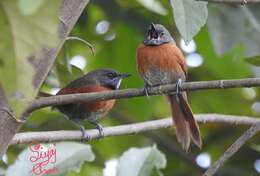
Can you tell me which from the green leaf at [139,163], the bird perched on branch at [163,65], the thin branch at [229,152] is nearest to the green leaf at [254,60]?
the thin branch at [229,152]

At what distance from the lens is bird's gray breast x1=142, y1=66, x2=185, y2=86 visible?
343 centimetres

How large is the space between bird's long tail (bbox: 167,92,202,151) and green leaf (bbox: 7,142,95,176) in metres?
0.85

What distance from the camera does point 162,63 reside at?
3562 mm

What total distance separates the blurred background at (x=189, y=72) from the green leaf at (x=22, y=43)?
2.29m

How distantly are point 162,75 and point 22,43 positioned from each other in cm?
284

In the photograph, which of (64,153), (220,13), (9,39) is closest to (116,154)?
(220,13)

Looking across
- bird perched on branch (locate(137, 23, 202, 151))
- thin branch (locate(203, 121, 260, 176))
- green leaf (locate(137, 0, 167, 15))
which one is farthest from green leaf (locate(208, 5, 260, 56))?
thin branch (locate(203, 121, 260, 176))

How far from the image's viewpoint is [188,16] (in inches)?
56.8

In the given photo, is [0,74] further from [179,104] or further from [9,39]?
[179,104]

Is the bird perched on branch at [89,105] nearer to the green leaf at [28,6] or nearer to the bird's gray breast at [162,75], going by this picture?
the bird's gray breast at [162,75]

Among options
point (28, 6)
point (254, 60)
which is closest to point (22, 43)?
point (28, 6)

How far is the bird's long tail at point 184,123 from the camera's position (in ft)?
10.1

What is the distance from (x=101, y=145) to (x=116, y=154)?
0.12m

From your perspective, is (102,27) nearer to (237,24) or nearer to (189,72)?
(189,72)
